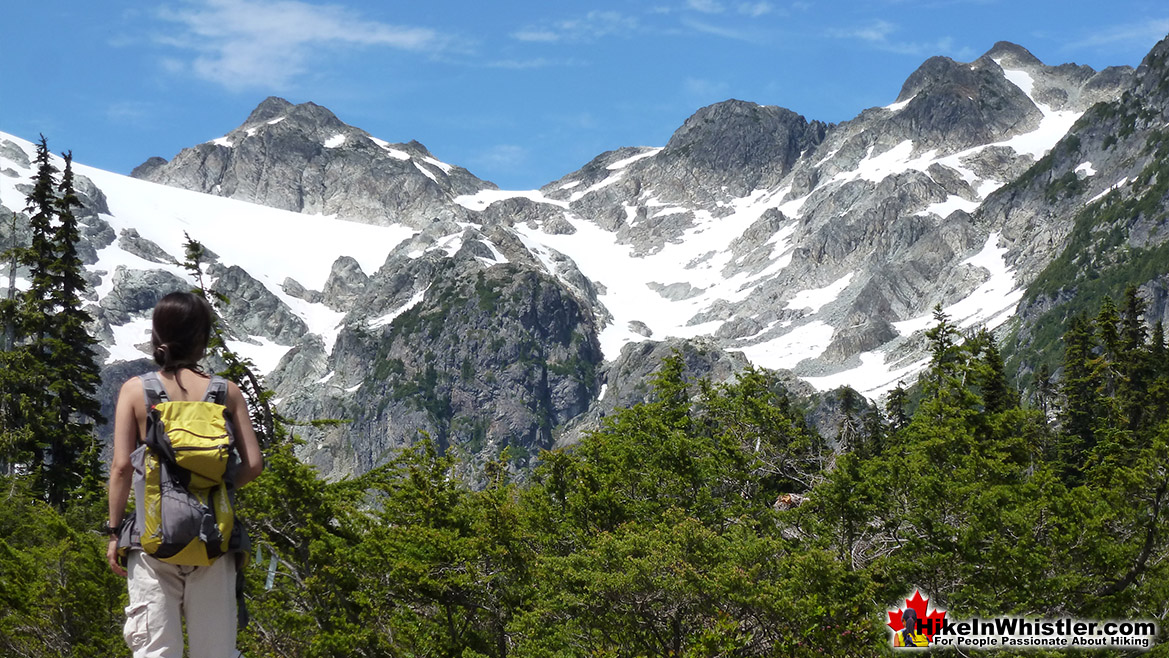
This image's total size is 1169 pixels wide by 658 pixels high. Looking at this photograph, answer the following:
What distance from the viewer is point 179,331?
22.6 feet

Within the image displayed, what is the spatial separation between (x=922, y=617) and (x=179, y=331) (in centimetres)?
1210

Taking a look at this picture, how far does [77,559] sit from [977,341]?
31749mm

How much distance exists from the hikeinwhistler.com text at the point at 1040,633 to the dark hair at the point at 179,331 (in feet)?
38.4

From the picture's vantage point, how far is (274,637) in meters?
16.4

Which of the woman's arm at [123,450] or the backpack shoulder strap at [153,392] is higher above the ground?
the backpack shoulder strap at [153,392]

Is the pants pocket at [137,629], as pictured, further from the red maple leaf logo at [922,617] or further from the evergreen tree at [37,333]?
the evergreen tree at [37,333]

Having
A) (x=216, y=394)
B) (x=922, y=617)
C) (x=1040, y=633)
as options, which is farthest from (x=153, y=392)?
(x=1040, y=633)

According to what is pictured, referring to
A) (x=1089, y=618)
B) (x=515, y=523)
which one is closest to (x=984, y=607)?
(x=1089, y=618)

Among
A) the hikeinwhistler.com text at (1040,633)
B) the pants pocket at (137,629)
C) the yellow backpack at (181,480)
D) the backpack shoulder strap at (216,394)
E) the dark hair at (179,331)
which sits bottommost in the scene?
the hikeinwhistler.com text at (1040,633)

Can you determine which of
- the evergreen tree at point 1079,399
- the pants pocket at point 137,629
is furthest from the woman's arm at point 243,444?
the evergreen tree at point 1079,399

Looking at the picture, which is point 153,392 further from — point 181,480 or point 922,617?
point 922,617

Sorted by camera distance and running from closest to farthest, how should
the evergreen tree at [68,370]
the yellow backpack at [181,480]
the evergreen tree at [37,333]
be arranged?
the yellow backpack at [181,480]
the evergreen tree at [37,333]
the evergreen tree at [68,370]

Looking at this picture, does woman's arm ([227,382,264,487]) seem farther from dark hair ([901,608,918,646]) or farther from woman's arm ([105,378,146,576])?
dark hair ([901,608,918,646])

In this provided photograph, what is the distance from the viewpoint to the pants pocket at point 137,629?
21.9 ft
